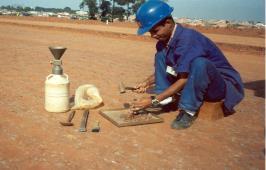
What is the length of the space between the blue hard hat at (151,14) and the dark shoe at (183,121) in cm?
105

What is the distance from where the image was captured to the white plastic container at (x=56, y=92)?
441 cm

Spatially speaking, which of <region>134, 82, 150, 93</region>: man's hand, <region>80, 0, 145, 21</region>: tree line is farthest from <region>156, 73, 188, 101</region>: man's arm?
<region>80, 0, 145, 21</region>: tree line

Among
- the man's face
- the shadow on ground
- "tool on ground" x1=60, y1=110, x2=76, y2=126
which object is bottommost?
the shadow on ground

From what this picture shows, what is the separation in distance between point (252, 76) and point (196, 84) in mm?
5584

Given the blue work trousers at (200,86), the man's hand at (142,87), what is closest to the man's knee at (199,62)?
the blue work trousers at (200,86)

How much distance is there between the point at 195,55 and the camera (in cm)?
398

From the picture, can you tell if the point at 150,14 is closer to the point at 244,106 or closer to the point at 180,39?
the point at 180,39

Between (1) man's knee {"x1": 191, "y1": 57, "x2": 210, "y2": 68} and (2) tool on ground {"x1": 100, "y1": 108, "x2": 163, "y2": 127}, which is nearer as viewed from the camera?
(1) man's knee {"x1": 191, "y1": 57, "x2": 210, "y2": 68}

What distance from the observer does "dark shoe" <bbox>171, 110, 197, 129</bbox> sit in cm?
421

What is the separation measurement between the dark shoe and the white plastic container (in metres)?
1.35

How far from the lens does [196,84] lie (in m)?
4.07

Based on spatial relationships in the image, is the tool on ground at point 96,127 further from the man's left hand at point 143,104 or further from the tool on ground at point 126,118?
the man's left hand at point 143,104

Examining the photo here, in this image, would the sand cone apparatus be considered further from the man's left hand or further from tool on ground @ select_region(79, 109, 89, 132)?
the man's left hand

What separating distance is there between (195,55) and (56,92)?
5.57ft
